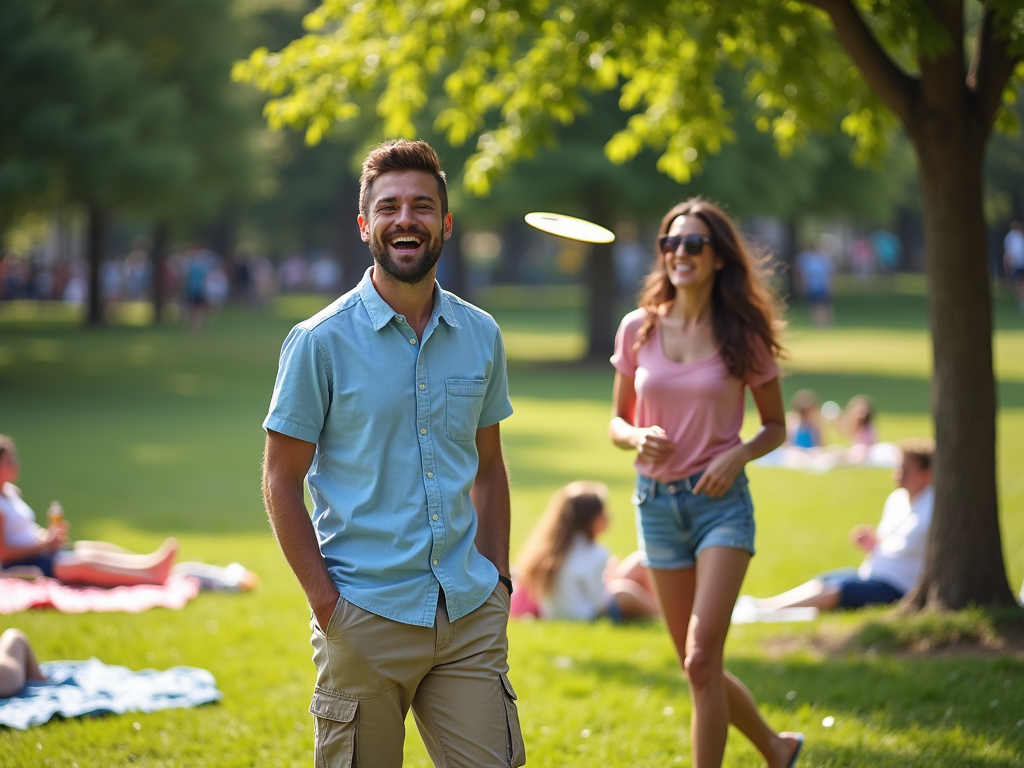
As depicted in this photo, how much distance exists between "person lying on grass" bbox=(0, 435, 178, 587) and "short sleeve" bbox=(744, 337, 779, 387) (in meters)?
5.15

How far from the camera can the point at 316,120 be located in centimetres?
793

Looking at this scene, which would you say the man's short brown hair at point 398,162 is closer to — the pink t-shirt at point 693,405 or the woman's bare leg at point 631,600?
the pink t-shirt at point 693,405

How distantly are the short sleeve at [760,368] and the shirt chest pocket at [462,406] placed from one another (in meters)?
1.58

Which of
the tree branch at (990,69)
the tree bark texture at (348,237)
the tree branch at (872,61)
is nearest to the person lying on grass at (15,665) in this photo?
the tree branch at (872,61)

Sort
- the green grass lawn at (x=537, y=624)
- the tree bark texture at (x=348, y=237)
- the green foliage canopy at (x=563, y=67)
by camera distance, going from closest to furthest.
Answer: the green grass lawn at (x=537, y=624)
the green foliage canopy at (x=563, y=67)
the tree bark texture at (x=348, y=237)

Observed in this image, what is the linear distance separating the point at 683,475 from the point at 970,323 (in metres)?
2.97

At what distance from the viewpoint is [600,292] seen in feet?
88.2

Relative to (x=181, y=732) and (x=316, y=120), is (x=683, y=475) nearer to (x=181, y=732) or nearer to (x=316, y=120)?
(x=181, y=732)

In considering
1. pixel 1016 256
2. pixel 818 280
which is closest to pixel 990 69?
pixel 818 280

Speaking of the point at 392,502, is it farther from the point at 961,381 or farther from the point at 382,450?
the point at 961,381

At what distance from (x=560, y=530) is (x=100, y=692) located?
10.1ft

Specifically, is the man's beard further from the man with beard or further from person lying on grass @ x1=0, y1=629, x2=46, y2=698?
person lying on grass @ x1=0, y1=629, x2=46, y2=698

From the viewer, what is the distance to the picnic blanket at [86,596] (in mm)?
7812

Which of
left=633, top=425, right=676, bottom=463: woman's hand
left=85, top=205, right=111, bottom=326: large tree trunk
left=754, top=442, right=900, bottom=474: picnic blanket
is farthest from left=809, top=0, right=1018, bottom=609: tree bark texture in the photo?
left=85, top=205, right=111, bottom=326: large tree trunk
